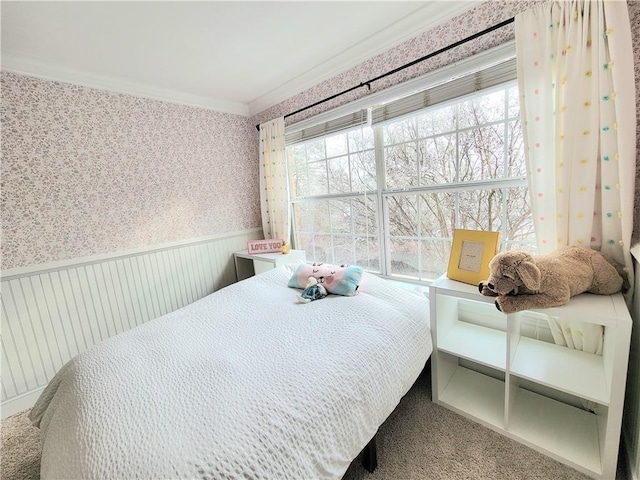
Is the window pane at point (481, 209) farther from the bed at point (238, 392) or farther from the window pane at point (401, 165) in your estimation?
the bed at point (238, 392)

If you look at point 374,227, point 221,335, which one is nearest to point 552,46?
point 374,227

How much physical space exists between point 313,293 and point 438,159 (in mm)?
1239

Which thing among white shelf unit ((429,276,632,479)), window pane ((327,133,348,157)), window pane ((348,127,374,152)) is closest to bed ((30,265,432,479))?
white shelf unit ((429,276,632,479))

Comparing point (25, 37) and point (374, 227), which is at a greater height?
point (25, 37)

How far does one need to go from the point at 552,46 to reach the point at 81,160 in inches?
115

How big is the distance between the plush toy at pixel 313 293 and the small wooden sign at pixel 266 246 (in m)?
1.10

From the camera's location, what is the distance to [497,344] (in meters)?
1.50

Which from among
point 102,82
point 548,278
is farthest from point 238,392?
point 102,82

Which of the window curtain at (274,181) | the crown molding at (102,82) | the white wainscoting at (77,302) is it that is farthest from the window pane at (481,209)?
the crown molding at (102,82)

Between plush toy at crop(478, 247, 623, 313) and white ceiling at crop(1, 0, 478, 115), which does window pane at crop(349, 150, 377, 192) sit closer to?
white ceiling at crop(1, 0, 478, 115)

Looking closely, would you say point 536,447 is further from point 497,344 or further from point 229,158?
point 229,158

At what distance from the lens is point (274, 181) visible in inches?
112

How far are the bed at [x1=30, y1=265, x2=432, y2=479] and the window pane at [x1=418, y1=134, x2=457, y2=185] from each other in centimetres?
87

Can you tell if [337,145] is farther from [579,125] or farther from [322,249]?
[579,125]
